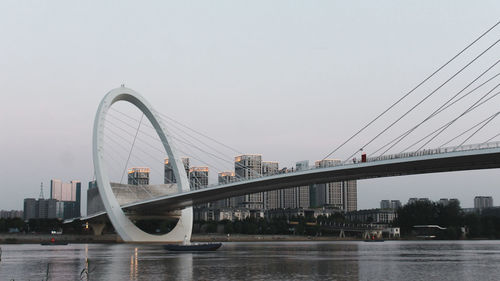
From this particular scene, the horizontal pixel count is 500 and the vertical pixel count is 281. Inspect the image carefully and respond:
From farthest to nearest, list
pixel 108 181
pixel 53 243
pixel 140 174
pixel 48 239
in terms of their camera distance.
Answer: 1. pixel 140 174
2. pixel 48 239
3. pixel 53 243
4. pixel 108 181

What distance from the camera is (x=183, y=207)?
69750 millimetres

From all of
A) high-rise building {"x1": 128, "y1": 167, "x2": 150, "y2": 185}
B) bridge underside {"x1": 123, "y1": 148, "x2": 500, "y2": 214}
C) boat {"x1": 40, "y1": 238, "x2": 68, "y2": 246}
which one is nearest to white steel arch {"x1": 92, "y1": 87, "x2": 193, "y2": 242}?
bridge underside {"x1": 123, "y1": 148, "x2": 500, "y2": 214}

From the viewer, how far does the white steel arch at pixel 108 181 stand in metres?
64.2

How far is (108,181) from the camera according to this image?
211ft

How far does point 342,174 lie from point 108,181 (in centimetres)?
2618

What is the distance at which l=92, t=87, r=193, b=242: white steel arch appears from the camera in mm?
64250

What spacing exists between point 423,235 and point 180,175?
7223 centimetres

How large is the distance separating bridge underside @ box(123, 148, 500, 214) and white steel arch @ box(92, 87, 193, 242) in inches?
69.8

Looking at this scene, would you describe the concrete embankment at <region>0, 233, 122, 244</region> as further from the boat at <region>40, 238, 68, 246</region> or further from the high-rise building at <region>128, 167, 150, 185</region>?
the high-rise building at <region>128, 167, 150, 185</region>

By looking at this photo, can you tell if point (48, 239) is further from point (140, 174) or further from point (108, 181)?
point (140, 174)

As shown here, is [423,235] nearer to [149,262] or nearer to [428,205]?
[428,205]

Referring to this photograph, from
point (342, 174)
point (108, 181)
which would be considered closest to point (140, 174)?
point (108, 181)

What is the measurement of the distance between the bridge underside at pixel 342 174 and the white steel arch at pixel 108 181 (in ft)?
5.82

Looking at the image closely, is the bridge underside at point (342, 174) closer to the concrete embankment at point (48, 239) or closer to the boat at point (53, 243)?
the boat at point (53, 243)
